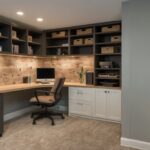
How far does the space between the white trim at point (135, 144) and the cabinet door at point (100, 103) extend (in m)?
1.20

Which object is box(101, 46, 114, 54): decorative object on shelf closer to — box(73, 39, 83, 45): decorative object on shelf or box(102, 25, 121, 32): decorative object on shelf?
box(102, 25, 121, 32): decorative object on shelf

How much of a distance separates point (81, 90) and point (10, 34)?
214 centimetres

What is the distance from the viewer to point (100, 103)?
4.09 m

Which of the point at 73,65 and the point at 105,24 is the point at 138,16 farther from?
the point at 73,65

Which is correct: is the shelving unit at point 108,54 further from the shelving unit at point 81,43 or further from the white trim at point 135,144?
the white trim at point 135,144

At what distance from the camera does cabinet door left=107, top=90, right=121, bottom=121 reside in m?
3.87

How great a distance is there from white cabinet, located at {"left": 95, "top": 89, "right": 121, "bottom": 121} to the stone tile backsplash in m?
0.95

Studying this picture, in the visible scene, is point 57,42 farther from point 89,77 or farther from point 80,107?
point 80,107

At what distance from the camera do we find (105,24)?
4.20m

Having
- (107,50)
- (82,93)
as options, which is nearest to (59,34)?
(107,50)

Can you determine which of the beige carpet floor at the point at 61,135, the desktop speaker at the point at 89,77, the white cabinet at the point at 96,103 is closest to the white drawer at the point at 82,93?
the white cabinet at the point at 96,103

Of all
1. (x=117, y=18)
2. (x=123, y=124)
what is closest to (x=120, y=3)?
(x=117, y=18)

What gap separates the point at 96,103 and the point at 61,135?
4.16 feet

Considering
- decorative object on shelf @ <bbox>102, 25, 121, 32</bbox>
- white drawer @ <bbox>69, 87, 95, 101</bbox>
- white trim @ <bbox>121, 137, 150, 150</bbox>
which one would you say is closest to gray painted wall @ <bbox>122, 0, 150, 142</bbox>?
white trim @ <bbox>121, 137, 150, 150</bbox>
